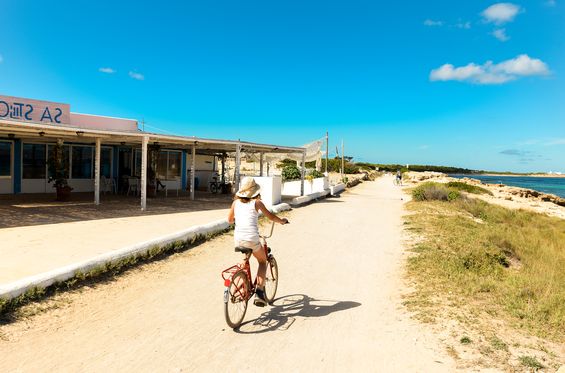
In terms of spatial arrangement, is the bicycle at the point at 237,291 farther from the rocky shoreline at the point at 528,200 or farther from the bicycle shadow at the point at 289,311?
the rocky shoreline at the point at 528,200

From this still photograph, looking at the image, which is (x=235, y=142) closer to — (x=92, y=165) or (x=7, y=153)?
(x=92, y=165)

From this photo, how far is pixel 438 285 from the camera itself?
5688 mm

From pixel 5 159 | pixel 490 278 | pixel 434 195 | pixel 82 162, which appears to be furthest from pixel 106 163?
pixel 490 278

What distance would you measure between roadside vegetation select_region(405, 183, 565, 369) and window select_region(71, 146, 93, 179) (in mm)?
13578

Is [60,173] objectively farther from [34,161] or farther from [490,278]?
[490,278]

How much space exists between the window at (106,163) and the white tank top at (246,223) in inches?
596

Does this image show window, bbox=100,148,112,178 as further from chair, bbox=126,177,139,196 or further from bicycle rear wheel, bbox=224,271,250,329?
bicycle rear wheel, bbox=224,271,250,329

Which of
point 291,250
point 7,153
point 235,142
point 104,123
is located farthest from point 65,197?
point 291,250

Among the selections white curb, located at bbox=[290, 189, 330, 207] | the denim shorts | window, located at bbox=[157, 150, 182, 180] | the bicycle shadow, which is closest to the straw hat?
the denim shorts

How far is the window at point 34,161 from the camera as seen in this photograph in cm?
1505

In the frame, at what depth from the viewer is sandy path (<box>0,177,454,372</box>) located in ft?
11.2

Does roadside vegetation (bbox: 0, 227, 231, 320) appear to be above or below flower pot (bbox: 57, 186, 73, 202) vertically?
below

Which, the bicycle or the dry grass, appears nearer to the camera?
the bicycle

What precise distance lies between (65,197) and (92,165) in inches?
162
